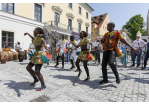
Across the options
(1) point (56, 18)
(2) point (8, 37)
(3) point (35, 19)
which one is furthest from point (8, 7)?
(1) point (56, 18)

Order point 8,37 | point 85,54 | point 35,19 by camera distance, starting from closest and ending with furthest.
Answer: point 85,54
point 8,37
point 35,19

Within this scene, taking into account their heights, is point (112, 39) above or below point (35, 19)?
below

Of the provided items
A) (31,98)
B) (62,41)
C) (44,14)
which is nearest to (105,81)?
(31,98)

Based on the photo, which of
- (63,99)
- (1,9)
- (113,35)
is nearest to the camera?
(63,99)

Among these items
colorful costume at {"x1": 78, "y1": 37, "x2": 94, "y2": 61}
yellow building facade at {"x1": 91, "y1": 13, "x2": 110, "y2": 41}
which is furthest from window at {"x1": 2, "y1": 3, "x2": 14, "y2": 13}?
yellow building facade at {"x1": 91, "y1": 13, "x2": 110, "y2": 41}

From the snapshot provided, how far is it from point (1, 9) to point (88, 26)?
888 inches

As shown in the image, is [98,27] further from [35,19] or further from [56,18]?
[35,19]

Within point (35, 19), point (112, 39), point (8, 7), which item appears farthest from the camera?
point (35, 19)

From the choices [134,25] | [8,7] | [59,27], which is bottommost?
[59,27]

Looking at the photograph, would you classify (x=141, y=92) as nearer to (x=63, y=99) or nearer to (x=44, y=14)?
(x=63, y=99)

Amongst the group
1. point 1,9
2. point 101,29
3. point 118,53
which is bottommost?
point 118,53

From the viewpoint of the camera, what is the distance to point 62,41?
6746 mm

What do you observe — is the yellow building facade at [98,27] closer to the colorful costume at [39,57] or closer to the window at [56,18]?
the window at [56,18]

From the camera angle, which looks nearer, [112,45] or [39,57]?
[39,57]
